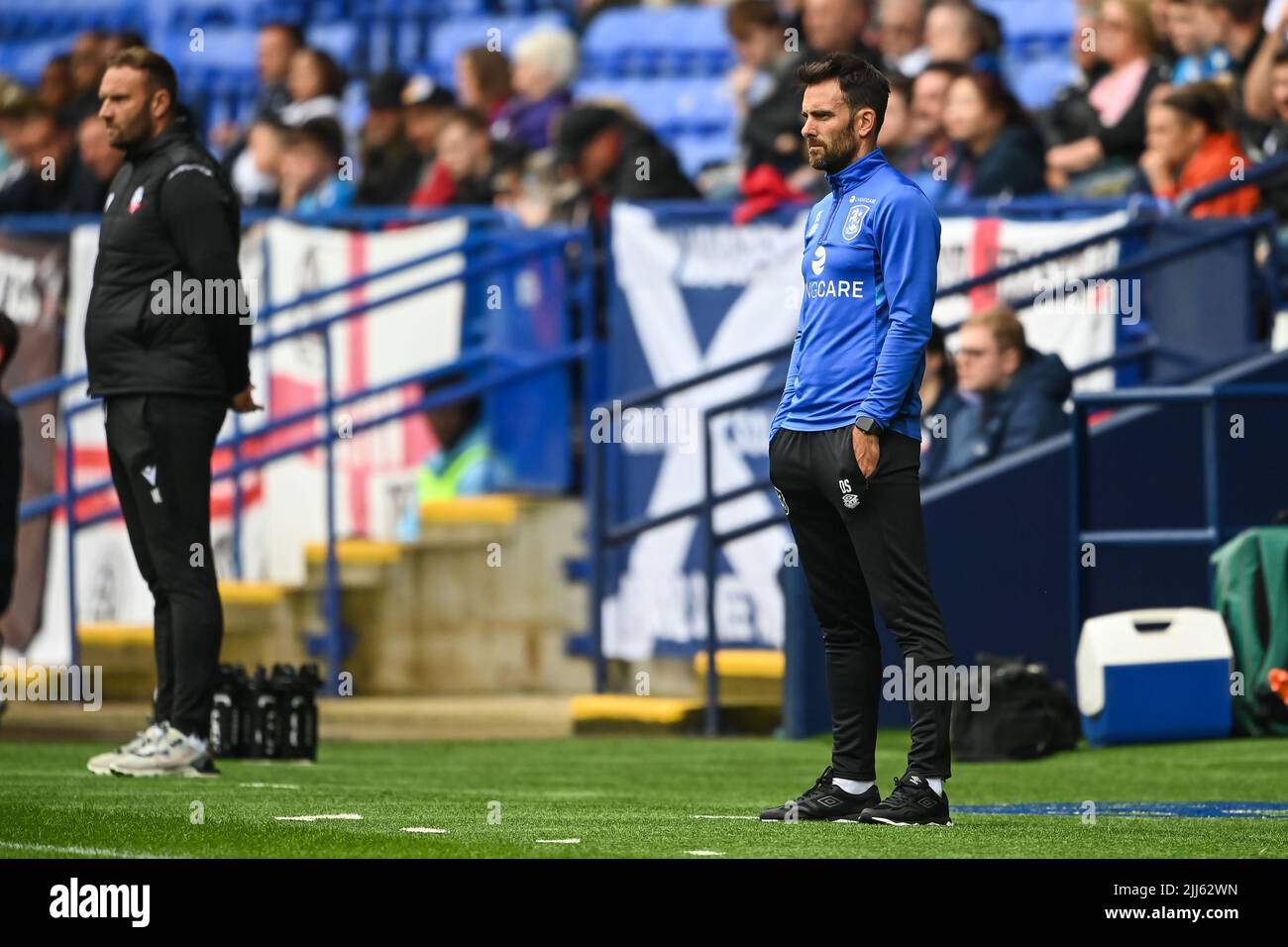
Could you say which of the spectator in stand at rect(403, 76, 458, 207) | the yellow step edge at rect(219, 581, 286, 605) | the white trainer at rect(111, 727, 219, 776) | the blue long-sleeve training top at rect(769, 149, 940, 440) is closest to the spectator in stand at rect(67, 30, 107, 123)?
the spectator in stand at rect(403, 76, 458, 207)

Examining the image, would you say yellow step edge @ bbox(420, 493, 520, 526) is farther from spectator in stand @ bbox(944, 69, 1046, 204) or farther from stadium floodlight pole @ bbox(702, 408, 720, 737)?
spectator in stand @ bbox(944, 69, 1046, 204)

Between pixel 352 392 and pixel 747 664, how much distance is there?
9.61 feet

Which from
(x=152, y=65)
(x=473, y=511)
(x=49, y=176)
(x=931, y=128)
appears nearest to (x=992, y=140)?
(x=931, y=128)

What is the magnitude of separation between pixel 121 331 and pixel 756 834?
3.08 m

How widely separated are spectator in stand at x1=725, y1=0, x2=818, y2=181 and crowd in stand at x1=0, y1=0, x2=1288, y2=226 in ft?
0.05

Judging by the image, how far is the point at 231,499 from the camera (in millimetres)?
14555

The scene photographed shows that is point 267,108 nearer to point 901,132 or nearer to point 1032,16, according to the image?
point 1032,16

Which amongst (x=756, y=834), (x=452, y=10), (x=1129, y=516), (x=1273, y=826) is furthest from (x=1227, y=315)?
(x=452, y=10)

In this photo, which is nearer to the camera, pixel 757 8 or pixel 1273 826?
pixel 1273 826

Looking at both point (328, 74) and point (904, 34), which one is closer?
point (904, 34)

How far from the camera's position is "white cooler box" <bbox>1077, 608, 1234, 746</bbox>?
10867 millimetres

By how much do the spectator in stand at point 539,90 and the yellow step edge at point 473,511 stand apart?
131 inches

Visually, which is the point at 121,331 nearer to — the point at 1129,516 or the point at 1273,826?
the point at 1273,826

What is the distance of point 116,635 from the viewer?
13766 mm
